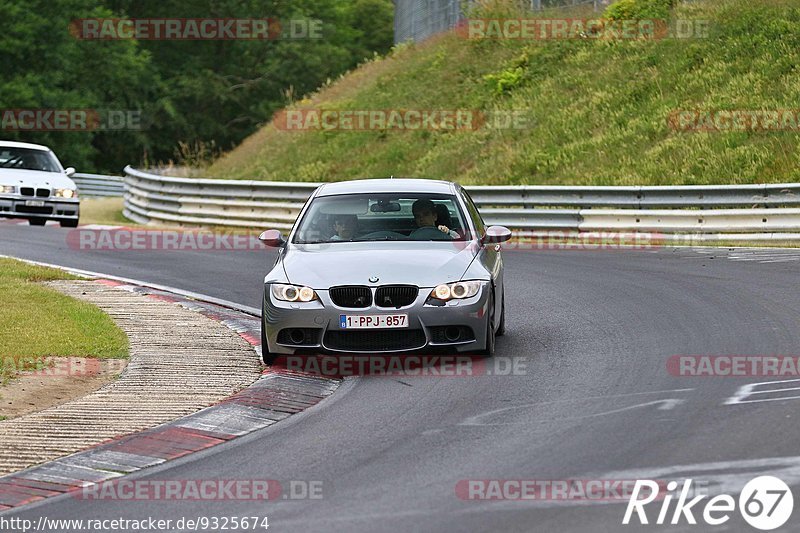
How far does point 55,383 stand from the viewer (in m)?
10.3

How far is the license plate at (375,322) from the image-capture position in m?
10.5

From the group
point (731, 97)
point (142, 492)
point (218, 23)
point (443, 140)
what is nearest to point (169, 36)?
point (218, 23)

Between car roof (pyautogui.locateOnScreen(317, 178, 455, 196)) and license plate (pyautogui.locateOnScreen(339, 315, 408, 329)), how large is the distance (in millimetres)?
1963

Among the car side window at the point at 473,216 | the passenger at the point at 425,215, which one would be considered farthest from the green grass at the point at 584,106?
the passenger at the point at 425,215

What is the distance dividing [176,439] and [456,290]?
10.0 feet

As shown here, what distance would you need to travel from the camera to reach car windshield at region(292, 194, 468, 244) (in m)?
11.7

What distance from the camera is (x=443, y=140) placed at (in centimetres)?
3362

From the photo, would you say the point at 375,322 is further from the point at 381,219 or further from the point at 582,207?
the point at 582,207

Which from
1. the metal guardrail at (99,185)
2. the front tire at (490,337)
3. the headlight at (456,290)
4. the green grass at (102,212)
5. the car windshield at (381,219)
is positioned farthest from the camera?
the metal guardrail at (99,185)

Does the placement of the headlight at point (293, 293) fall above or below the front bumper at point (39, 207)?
below
